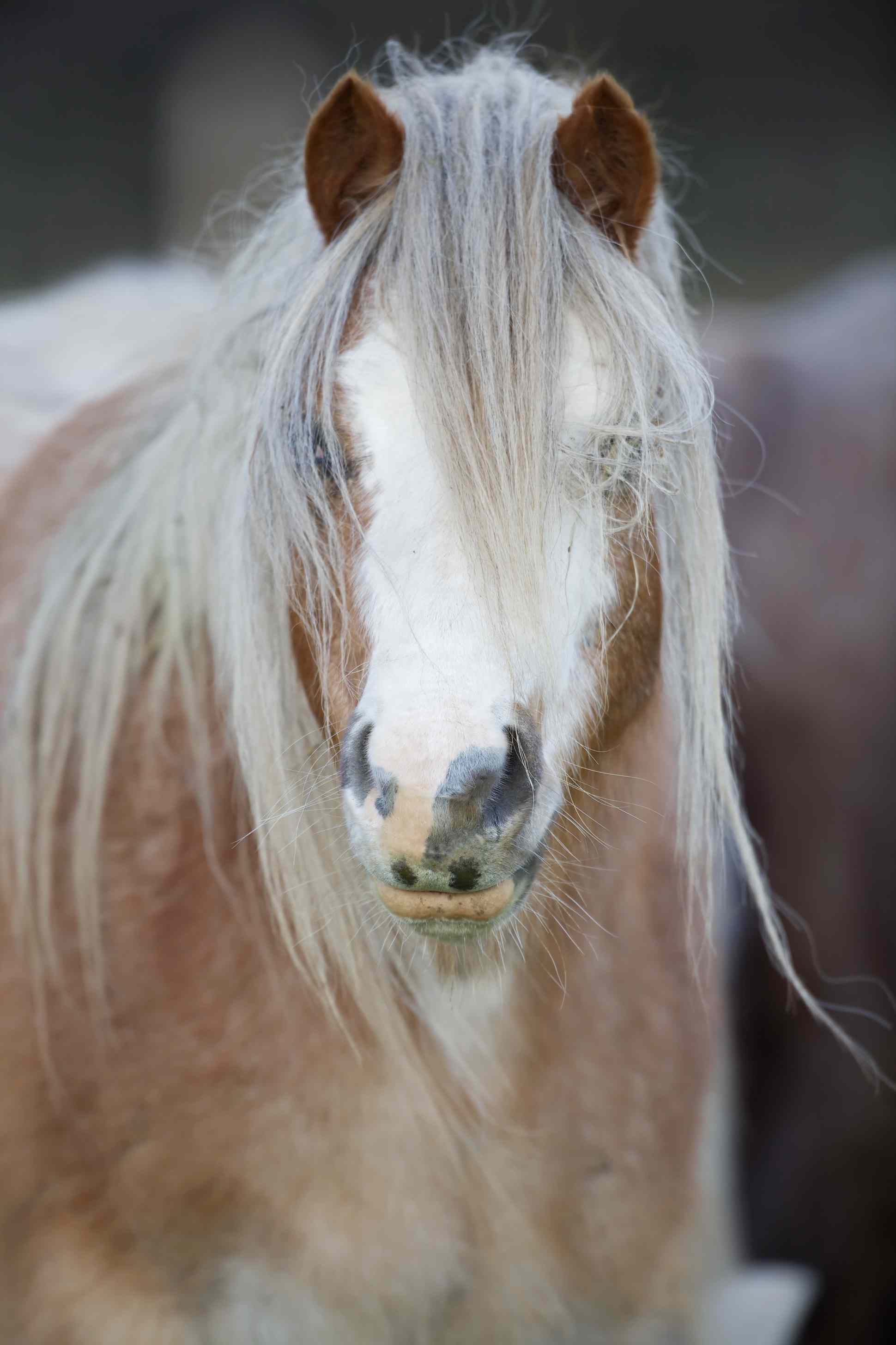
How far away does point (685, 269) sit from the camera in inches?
38.5

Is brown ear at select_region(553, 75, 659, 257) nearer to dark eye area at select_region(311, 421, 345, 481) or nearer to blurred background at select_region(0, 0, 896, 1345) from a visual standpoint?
blurred background at select_region(0, 0, 896, 1345)

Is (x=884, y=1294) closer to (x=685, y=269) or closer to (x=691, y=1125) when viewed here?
(x=691, y=1125)

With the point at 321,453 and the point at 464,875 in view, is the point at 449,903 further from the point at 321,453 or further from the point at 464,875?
the point at 321,453

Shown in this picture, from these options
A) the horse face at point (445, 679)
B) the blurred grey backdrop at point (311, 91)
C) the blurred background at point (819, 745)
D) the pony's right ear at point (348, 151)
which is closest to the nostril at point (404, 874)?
the horse face at point (445, 679)

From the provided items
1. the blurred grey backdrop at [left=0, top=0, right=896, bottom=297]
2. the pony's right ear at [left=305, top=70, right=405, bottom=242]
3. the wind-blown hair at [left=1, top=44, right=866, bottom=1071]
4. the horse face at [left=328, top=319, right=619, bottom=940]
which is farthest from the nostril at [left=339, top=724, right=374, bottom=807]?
the blurred grey backdrop at [left=0, top=0, right=896, bottom=297]

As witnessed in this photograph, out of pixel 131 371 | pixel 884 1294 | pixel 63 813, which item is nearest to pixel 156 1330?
pixel 63 813

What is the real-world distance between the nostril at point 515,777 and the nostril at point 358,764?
0.08m

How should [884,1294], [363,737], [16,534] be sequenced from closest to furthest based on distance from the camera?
[363,737] → [16,534] → [884,1294]

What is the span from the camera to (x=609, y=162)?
0.85 metres

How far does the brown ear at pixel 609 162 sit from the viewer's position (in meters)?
0.82

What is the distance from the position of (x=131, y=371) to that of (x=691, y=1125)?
104 centimetres

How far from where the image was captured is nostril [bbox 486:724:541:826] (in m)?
0.70

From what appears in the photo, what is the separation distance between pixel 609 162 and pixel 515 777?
478 mm

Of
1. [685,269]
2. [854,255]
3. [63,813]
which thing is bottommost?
[63,813]
